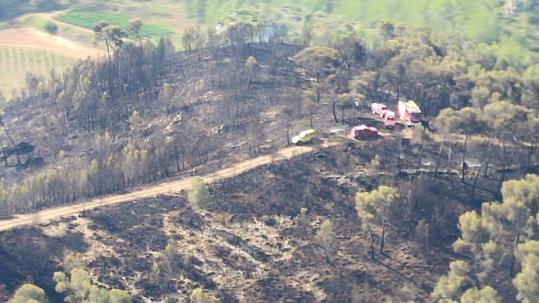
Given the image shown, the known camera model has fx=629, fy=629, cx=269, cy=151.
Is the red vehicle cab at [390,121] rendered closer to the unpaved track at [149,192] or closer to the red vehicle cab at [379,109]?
the red vehicle cab at [379,109]

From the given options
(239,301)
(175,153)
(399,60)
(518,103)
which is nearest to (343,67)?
(399,60)

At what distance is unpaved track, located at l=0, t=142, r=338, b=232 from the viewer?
105 meters

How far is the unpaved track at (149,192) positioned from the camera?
10519cm

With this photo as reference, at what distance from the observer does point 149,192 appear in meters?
113

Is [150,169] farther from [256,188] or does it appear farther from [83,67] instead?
[83,67]

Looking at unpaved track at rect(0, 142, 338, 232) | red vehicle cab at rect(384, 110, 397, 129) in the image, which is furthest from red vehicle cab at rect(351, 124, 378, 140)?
red vehicle cab at rect(384, 110, 397, 129)

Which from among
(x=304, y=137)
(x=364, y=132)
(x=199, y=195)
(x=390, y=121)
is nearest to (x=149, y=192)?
(x=199, y=195)

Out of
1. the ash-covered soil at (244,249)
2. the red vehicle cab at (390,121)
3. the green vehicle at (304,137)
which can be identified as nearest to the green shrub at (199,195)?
the ash-covered soil at (244,249)

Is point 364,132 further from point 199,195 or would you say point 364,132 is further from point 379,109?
point 199,195

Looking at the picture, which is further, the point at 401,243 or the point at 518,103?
the point at 518,103

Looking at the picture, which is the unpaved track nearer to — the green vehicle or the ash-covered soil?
the green vehicle

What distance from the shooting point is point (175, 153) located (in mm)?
125375

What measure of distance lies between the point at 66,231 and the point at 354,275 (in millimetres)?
46763

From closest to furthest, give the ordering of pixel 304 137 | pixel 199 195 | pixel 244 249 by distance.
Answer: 1. pixel 244 249
2. pixel 199 195
3. pixel 304 137
